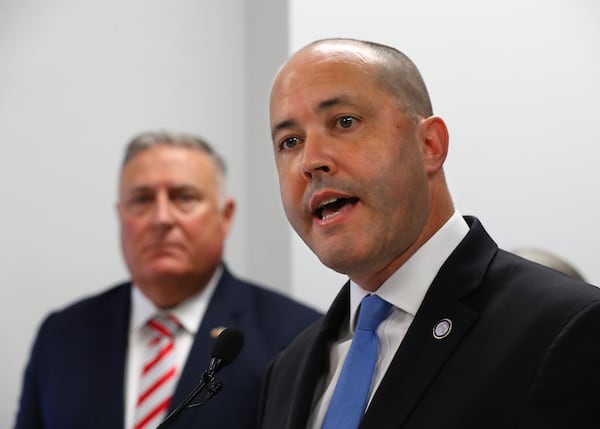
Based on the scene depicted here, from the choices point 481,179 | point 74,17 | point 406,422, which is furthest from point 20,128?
point 406,422

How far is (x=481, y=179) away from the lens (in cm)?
237

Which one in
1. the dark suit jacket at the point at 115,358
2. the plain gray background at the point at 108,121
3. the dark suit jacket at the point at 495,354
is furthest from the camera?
the plain gray background at the point at 108,121

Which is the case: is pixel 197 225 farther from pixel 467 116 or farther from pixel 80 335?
pixel 467 116

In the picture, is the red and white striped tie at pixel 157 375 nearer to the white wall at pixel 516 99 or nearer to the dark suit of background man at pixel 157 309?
the dark suit of background man at pixel 157 309

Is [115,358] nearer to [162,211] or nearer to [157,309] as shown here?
[157,309]

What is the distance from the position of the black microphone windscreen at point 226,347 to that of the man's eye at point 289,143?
0.34 m

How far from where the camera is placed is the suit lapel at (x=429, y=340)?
4.55 ft

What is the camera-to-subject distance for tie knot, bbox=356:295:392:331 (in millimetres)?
1593

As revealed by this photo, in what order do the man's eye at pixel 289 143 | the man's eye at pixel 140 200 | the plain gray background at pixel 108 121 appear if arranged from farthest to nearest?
the plain gray background at pixel 108 121 < the man's eye at pixel 140 200 < the man's eye at pixel 289 143

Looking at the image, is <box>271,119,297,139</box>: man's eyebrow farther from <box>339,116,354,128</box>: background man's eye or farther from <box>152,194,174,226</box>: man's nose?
<box>152,194,174,226</box>: man's nose

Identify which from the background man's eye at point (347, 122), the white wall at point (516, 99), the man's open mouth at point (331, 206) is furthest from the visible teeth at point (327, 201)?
the white wall at point (516, 99)

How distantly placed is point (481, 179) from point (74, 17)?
179 cm

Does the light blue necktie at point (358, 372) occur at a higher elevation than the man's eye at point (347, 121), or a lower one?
lower

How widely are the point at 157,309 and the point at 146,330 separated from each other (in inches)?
2.8
